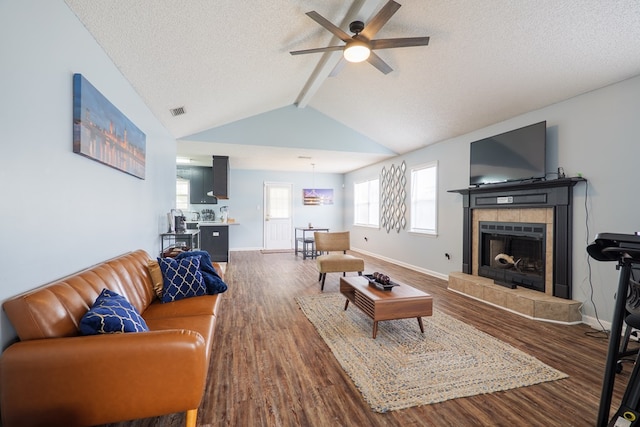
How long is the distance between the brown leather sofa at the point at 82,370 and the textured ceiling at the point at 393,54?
1.93 metres

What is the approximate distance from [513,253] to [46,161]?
4941 mm

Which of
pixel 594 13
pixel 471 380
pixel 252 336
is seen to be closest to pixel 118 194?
pixel 252 336

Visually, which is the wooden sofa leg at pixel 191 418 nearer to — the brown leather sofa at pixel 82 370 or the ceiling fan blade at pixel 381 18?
the brown leather sofa at pixel 82 370

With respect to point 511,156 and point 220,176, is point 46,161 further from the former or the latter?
point 220,176

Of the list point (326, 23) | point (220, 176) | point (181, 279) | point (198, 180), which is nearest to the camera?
point (326, 23)

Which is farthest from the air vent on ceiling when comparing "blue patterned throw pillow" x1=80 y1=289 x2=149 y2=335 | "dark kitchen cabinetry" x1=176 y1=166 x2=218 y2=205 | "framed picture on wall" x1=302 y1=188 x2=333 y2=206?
"framed picture on wall" x1=302 y1=188 x2=333 y2=206

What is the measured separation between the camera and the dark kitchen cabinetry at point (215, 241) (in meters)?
6.64

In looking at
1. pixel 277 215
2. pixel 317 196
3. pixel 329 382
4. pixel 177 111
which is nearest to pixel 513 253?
pixel 329 382

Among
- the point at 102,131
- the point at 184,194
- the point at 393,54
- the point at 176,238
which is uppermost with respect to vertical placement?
the point at 393,54

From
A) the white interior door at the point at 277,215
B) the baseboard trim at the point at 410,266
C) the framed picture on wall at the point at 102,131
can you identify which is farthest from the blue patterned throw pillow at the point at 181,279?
the white interior door at the point at 277,215

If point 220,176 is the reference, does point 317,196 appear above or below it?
below

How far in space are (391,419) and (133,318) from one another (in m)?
1.57

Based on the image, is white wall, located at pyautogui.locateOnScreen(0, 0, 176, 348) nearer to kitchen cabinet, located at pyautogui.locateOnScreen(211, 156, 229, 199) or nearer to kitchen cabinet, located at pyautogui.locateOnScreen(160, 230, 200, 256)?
kitchen cabinet, located at pyautogui.locateOnScreen(160, 230, 200, 256)

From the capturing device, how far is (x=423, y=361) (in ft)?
7.61
